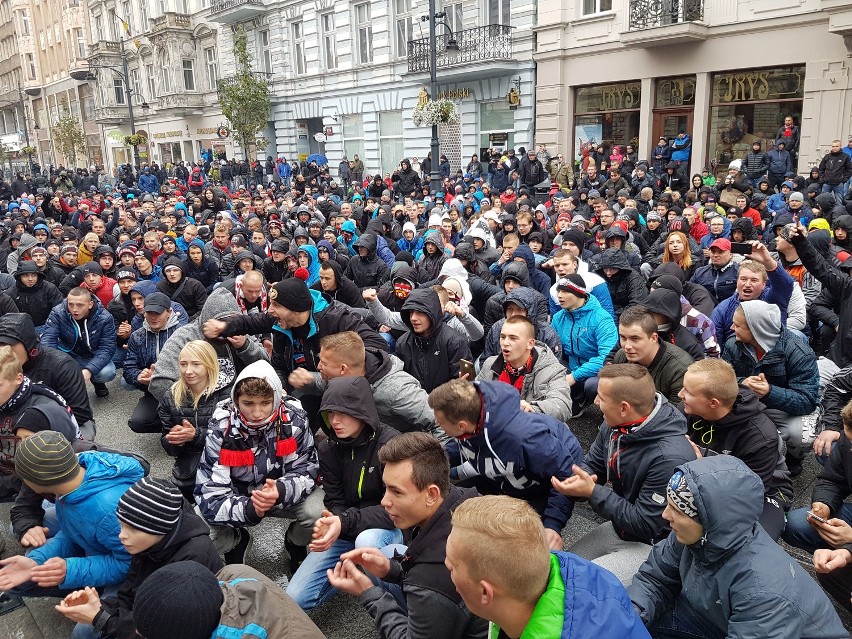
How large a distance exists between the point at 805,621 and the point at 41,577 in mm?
3433

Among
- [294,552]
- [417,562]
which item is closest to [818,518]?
[417,562]

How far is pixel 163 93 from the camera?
3891cm

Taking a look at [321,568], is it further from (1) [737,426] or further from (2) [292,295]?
(1) [737,426]

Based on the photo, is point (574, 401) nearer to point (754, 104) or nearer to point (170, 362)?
point (170, 362)

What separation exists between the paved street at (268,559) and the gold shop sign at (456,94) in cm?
1901

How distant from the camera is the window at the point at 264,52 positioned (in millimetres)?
32219

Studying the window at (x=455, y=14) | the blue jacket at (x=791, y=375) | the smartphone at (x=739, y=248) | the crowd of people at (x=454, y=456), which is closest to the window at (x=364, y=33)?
the window at (x=455, y=14)

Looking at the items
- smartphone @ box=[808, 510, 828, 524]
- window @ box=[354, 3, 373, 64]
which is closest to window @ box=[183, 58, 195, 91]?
window @ box=[354, 3, 373, 64]

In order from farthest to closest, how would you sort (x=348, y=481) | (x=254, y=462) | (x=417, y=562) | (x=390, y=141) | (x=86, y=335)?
(x=390, y=141)
(x=86, y=335)
(x=254, y=462)
(x=348, y=481)
(x=417, y=562)

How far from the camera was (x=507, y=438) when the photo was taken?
3.29 m

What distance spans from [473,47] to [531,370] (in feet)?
64.4

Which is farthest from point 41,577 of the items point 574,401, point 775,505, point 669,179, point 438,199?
point 669,179

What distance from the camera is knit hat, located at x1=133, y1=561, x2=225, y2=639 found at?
6.95 ft

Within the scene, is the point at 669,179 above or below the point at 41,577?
above
